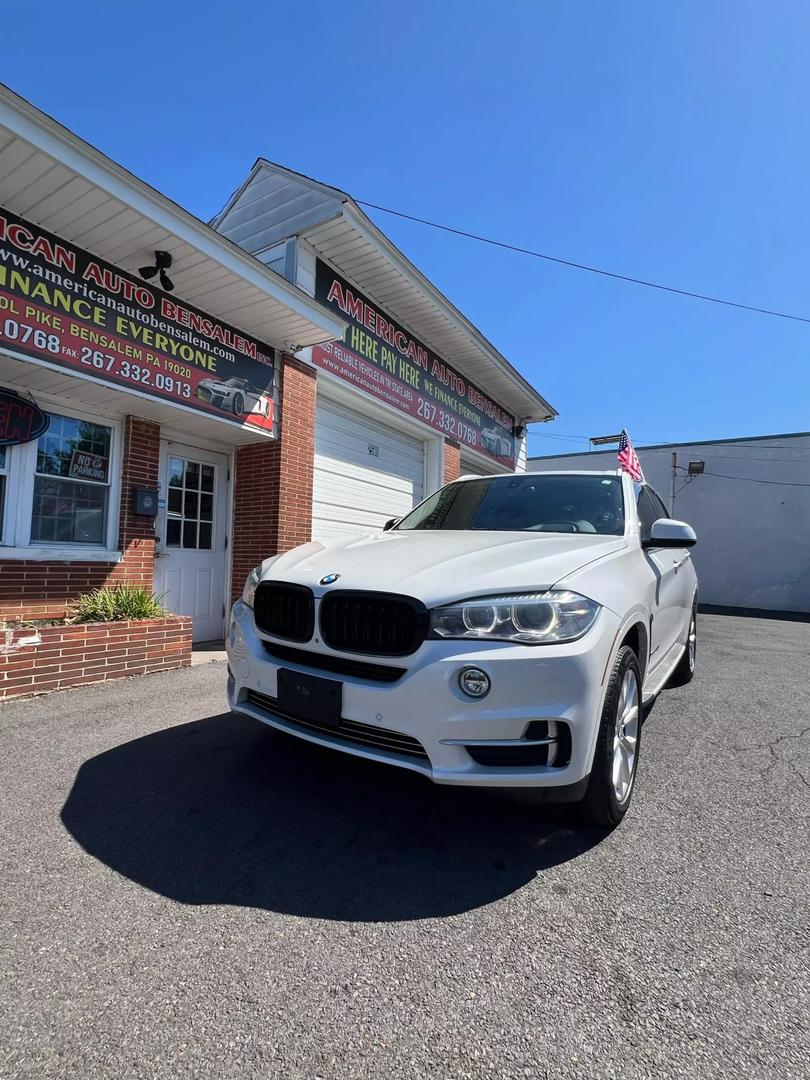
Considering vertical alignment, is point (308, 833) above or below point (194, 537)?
below

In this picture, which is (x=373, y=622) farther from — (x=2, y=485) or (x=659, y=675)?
(x=2, y=485)

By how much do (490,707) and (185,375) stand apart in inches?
203

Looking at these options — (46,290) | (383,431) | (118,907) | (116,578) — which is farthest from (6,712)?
(383,431)

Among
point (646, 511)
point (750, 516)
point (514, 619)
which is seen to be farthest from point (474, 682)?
point (750, 516)

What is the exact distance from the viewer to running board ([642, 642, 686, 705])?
3312 millimetres

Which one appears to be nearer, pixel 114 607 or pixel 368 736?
pixel 368 736

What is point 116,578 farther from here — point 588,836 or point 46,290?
point 588,836

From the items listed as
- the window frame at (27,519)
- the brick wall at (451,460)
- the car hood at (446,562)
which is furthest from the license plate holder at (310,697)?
the brick wall at (451,460)

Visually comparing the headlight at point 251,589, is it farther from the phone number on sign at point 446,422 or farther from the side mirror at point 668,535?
the phone number on sign at point 446,422

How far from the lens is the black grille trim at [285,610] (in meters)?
2.63

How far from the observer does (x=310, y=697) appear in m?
2.48

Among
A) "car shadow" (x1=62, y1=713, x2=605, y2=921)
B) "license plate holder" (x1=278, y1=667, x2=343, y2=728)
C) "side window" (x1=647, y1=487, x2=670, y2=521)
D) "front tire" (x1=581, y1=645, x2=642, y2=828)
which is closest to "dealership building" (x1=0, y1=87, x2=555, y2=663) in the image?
"car shadow" (x1=62, y1=713, x2=605, y2=921)

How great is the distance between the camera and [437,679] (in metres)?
2.20

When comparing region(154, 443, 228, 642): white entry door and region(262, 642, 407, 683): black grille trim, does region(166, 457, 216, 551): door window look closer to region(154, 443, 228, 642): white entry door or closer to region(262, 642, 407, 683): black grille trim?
region(154, 443, 228, 642): white entry door
